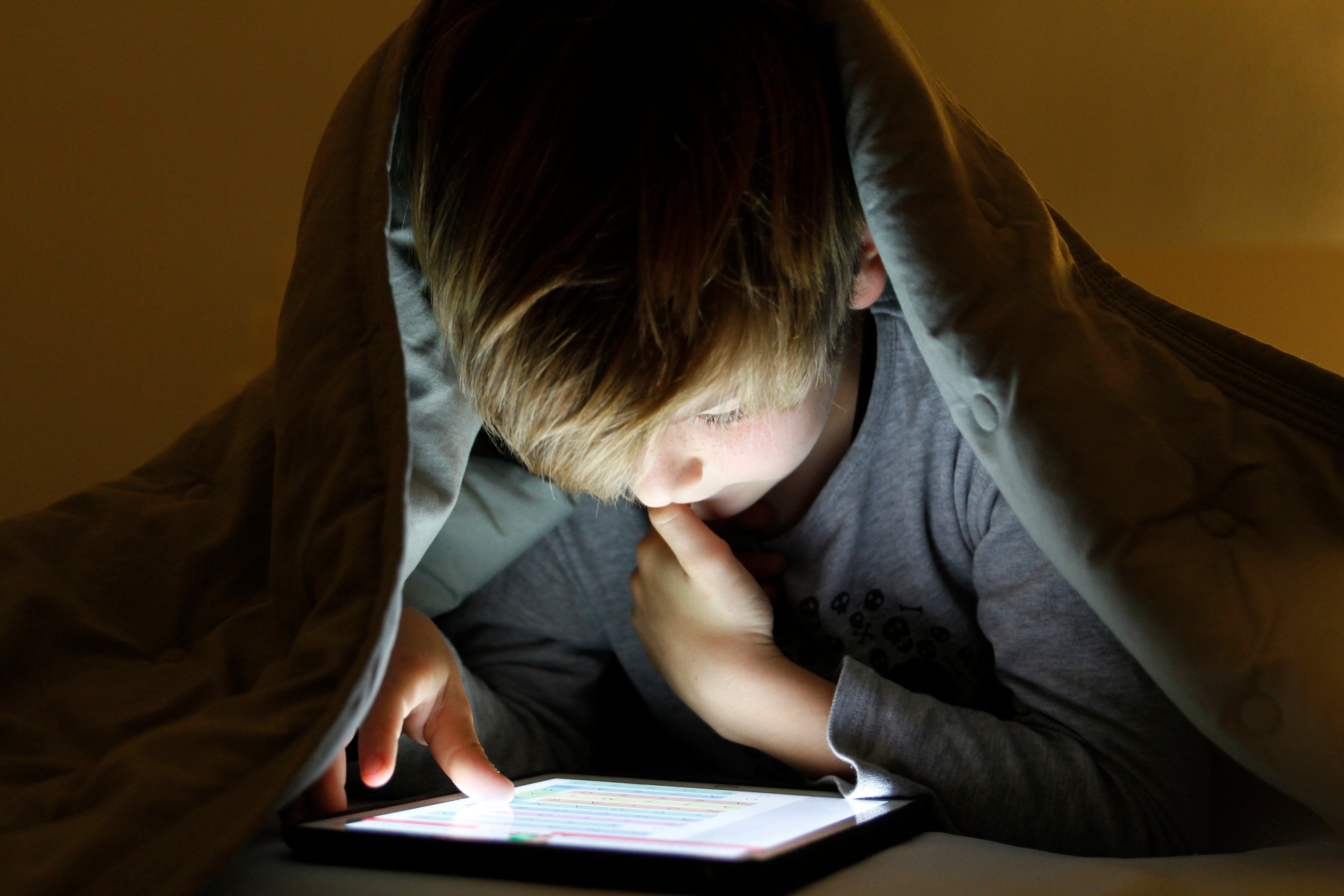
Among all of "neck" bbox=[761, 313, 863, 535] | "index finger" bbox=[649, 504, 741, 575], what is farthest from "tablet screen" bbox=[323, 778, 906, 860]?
"neck" bbox=[761, 313, 863, 535]

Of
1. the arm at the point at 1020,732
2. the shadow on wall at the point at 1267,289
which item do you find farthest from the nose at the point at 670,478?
the shadow on wall at the point at 1267,289

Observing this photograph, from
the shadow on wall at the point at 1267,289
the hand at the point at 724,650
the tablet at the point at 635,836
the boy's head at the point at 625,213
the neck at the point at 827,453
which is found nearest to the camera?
the tablet at the point at 635,836

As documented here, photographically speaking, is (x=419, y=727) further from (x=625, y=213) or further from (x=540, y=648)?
(x=625, y=213)

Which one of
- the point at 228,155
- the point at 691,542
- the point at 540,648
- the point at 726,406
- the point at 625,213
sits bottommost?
the point at 540,648

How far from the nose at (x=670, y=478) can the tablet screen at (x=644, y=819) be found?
0.56 feet

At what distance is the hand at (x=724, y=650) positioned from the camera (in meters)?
0.56

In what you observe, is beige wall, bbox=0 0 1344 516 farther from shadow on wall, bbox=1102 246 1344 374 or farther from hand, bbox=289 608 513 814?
hand, bbox=289 608 513 814

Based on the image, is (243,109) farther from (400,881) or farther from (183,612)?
(400,881)

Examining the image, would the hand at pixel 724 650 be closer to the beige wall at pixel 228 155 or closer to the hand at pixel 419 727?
the hand at pixel 419 727

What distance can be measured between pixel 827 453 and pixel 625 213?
1.07ft

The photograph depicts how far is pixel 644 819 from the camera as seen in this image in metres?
0.41

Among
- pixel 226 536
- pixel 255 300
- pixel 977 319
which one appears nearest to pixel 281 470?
pixel 226 536

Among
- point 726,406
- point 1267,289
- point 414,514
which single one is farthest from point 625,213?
point 1267,289

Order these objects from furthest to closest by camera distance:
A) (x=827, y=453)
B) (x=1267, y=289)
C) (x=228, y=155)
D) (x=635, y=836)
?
1. (x=228, y=155)
2. (x=1267, y=289)
3. (x=827, y=453)
4. (x=635, y=836)
